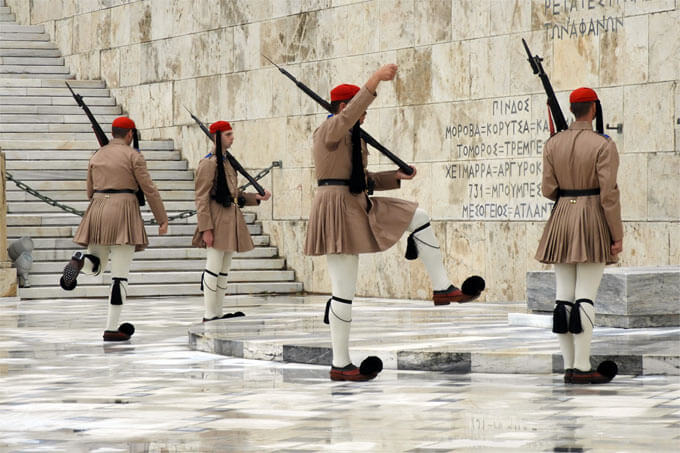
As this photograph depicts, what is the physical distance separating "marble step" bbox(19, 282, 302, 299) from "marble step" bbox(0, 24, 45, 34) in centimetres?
1098

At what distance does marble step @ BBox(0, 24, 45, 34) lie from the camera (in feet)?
89.2

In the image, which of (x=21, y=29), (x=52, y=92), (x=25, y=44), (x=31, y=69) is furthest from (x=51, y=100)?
(x=21, y=29)

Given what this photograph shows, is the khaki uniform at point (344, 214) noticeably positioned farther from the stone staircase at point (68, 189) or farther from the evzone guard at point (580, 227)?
the stone staircase at point (68, 189)

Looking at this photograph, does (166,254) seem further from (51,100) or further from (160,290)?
(51,100)

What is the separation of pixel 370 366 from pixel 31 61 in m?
18.7

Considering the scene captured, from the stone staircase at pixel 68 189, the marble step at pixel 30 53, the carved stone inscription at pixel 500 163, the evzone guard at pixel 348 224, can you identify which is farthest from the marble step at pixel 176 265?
the evzone guard at pixel 348 224

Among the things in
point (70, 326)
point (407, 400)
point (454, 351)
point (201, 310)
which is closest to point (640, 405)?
point (407, 400)

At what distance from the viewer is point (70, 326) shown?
13.2 metres

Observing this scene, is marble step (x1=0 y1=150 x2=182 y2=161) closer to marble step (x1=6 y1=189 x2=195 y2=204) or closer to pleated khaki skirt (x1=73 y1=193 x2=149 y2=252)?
marble step (x1=6 y1=189 x2=195 y2=204)

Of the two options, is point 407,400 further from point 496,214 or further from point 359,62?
point 359,62

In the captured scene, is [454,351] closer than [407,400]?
No

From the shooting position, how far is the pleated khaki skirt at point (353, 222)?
8695 millimetres

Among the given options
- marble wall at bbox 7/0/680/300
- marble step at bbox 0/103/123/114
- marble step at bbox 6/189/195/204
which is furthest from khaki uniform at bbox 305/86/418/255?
marble step at bbox 0/103/123/114

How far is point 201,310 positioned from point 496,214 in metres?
3.66
